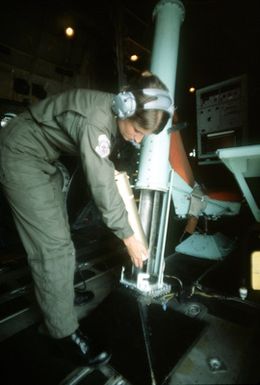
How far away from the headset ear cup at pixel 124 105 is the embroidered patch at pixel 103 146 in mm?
137

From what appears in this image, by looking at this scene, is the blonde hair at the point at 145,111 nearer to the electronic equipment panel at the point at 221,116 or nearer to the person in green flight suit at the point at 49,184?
the person in green flight suit at the point at 49,184

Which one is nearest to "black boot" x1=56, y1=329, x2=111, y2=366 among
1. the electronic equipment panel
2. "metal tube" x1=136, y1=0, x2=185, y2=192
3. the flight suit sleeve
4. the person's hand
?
the person's hand

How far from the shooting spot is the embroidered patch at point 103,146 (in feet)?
3.79

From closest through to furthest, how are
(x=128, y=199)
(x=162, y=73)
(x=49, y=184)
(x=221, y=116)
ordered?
(x=49, y=184)
(x=128, y=199)
(x=162, y=73)
(x=221, y=116)

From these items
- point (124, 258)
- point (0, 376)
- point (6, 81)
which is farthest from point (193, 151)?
point (0, 376)

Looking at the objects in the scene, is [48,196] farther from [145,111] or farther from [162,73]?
[162,73]

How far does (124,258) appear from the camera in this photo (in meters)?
2.76

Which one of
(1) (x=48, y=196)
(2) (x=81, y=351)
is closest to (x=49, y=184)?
(1) (x=48, y=196)

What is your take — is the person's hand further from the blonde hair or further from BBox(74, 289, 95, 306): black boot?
BBox(74, 289, 95, 306): black boot

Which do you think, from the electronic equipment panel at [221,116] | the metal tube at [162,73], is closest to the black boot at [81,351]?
the metal tube at [162,73]

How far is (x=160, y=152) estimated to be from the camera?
78.6 inches

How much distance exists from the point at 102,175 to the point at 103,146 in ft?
0.43

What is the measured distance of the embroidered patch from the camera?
3.79 feet

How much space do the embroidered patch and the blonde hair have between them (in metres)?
0.18
